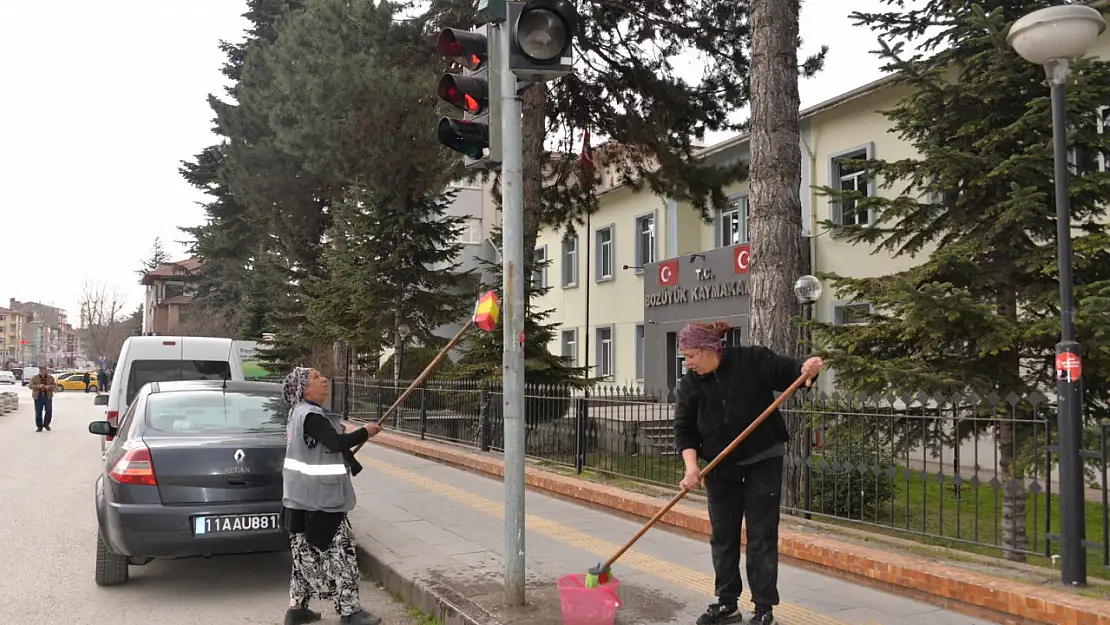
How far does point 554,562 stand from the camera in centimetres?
636

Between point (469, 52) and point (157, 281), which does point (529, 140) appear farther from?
point (157, 281)

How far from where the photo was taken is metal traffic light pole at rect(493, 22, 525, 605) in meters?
4.97

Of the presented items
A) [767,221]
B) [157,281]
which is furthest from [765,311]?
[157,281]

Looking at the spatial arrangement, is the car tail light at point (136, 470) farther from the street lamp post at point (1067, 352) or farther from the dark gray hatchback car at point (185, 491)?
the street lamp post at point (1067, 352)

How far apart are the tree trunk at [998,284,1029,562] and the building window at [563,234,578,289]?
22.4 m

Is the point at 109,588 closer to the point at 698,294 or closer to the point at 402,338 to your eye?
the point at 402,338

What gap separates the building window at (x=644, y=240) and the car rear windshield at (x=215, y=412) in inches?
765

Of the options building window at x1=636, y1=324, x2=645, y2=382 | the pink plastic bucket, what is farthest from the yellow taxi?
the pink plastic bucket

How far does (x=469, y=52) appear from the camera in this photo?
5.23 metres

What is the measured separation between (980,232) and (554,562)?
468 centimetres

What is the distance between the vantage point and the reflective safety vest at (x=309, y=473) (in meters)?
5.10

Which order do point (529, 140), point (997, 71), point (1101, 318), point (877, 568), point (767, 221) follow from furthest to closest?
1. point (529, 140)
2. point (767, 221)
3. point (997, 71)
4. point (1101, 318)
5. point (877, 568)

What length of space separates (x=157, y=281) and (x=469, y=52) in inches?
3350

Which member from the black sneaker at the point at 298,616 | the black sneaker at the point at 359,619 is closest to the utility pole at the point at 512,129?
the black sneaker at the point at 359,619
